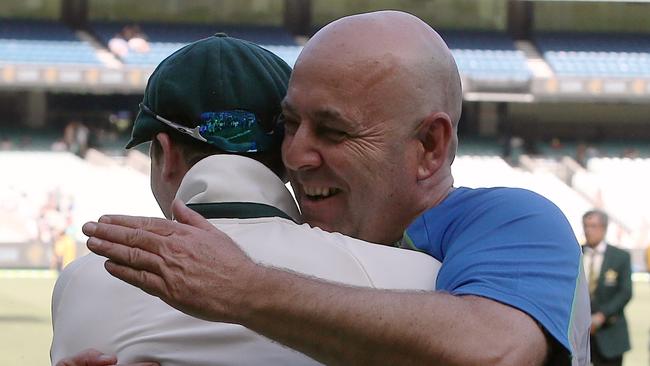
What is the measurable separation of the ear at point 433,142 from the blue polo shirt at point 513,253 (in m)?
0.10

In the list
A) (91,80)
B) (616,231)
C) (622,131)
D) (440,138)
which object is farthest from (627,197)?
(440,138)

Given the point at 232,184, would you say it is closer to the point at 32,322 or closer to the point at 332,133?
the point at 332,133

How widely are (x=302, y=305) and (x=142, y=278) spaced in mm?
190

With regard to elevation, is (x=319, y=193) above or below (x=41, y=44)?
above

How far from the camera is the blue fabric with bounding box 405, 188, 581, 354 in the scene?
1.43 metres

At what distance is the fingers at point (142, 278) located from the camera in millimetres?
1258

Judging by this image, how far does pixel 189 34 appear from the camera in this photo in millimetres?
25062

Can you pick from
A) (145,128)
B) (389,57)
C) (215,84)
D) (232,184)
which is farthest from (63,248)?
(232,184)

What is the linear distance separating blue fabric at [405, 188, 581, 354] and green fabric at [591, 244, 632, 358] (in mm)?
5626

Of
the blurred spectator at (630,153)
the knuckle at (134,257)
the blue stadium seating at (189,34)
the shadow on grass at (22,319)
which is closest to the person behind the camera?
the knuckle at (134,257)

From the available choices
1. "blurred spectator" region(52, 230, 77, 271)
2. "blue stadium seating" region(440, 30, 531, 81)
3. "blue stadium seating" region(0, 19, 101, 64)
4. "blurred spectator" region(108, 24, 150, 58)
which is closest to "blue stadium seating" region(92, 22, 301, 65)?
"blurred spectator" region(108, 24, 150, 58)

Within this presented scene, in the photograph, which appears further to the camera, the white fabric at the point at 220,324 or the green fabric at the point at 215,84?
the green fabric at the point at 215,84

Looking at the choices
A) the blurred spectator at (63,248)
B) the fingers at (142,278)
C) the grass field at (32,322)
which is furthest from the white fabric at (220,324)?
the blurred spectator at (63,248)

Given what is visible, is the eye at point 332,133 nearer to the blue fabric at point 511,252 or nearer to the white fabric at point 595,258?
the blue fabric at point 511,252
